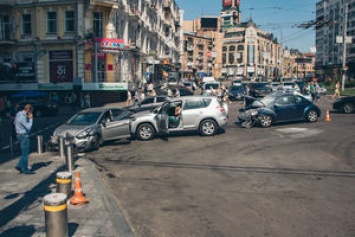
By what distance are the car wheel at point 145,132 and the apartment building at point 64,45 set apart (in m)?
20.4

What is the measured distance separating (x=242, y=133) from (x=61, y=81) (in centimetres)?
2450

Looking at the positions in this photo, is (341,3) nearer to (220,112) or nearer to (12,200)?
(220,112)

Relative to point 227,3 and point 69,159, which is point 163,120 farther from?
point 227,3

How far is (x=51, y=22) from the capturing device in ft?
118

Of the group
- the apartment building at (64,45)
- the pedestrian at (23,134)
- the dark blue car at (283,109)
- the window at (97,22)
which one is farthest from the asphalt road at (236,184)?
the window at (97,22)

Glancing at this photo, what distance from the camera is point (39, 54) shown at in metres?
36.2

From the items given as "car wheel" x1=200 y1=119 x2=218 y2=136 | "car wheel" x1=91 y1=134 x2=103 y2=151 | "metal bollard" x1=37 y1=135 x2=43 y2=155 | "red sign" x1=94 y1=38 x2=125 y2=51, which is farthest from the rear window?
"red sign" x1=94 y1=38 x2=125 y2=51

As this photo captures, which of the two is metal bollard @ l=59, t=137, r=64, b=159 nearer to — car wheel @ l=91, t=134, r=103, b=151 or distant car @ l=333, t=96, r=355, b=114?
car wheel @ l=91, t=134, r=103, b=151

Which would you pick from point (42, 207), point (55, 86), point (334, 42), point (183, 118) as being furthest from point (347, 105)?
point (334, 42)

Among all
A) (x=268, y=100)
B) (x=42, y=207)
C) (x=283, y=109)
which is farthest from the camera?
(x=268, y=100)

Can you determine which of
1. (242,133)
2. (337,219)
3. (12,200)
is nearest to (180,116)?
(242,133)

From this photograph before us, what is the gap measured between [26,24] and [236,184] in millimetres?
33957

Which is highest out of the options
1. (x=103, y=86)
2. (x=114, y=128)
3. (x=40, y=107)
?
(x=103, y=86)

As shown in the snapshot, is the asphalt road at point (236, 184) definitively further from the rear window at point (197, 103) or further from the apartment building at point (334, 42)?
the apartment building at point (334, 42)
